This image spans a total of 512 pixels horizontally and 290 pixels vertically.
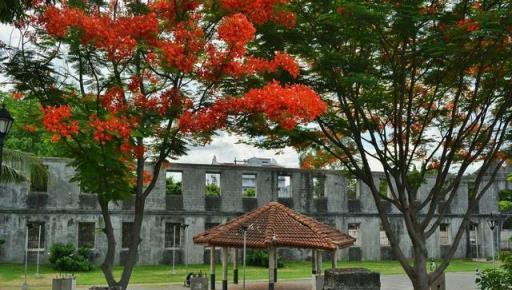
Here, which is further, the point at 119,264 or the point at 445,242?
the point at 445,242

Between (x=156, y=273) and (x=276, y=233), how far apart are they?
10.3m

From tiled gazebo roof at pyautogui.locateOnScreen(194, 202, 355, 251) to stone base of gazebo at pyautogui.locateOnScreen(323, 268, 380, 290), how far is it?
10.2 meters

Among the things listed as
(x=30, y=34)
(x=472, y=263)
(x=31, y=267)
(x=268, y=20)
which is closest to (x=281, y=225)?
(x=268, y=20)

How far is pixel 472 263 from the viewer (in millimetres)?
36219

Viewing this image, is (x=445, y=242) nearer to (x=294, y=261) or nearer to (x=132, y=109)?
(x=294, y=261)

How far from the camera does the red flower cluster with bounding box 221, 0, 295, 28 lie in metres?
10.5

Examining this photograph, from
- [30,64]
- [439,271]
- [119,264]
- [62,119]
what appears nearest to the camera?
[62,119]

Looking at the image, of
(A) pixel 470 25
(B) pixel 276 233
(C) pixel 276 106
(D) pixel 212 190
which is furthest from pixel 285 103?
(D) pixel 212 190

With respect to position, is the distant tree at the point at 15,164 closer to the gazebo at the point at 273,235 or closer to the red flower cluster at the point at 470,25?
the gazebo at the point at 273,235

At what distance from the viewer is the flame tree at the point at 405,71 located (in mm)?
10352

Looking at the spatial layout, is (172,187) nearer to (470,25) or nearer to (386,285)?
(386,285)

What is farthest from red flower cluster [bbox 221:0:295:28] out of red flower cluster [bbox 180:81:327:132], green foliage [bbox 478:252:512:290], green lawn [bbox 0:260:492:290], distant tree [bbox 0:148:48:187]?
green lawn [bbox 0:260:492:290]

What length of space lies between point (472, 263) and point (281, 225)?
20360 millimetres

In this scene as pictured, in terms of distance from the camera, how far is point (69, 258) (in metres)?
28.1
